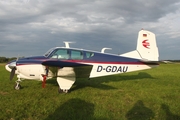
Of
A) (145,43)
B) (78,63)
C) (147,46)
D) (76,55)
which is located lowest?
(78,63)

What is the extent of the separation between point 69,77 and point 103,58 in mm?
2019

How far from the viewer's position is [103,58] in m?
9.05

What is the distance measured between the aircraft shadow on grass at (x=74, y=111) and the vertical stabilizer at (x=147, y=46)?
16.3 feet

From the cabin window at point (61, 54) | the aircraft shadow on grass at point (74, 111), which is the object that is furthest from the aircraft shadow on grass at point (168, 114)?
the cabin window at point (61, 54)

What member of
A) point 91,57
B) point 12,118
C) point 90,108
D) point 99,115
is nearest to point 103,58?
point 91,57

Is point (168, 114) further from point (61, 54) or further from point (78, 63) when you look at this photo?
point (61, 54)

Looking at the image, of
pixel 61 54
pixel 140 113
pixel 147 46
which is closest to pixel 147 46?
pixel 147 46

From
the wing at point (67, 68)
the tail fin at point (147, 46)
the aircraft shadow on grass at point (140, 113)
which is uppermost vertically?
the tail fin at point (147, 46)

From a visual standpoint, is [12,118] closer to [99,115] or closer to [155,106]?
[99,115]

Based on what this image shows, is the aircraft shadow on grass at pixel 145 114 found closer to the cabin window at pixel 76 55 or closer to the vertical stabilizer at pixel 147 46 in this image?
the cabin window at pixel 76 55

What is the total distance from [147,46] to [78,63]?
4154 mm

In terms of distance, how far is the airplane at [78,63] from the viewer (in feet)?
26.6

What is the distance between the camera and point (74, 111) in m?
5.43

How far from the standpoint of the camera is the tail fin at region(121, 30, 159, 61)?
966 cm
